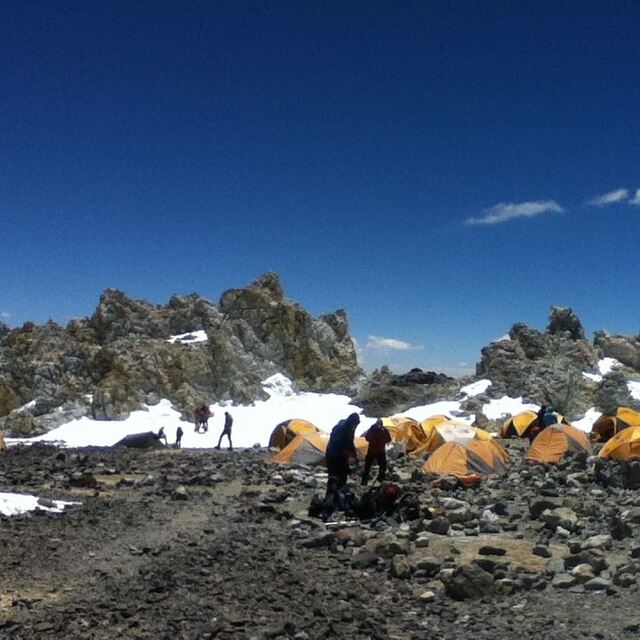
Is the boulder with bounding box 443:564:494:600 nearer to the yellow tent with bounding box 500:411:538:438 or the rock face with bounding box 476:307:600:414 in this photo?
the yellow tent with bounding box 500:411:538:438

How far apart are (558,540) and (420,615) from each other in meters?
4.64

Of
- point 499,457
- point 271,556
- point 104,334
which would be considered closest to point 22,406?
point 104,334

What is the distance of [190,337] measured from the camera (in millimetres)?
57156

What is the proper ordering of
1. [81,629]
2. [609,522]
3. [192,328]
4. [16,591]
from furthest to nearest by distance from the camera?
1. [192,328]
2. [609,522]
3. [16,591]
4. [81,629]

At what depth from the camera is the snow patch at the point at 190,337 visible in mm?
55759

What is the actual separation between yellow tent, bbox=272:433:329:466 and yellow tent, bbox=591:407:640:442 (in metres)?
13.2

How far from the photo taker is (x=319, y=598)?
29.3 feet

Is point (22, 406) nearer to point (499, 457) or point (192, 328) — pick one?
point (192, 328)

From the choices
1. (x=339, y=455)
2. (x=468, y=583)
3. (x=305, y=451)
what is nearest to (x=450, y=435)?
(x=305, y=451)

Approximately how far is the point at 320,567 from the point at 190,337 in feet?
156

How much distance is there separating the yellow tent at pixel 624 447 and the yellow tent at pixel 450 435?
3.72 m

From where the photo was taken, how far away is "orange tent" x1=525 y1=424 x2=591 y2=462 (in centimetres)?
2444

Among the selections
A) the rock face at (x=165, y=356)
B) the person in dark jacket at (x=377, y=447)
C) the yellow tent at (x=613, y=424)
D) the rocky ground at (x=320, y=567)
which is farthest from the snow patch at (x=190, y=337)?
the person in dark jacket at (x=377, y=447)

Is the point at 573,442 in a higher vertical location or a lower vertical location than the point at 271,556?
higher
